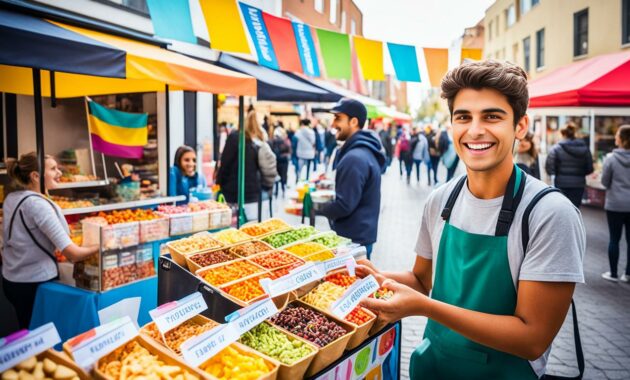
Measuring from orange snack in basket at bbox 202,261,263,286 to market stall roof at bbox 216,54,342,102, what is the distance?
3688 millimetres

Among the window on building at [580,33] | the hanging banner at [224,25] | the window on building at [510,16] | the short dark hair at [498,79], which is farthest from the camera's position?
the window on building at [510,16]

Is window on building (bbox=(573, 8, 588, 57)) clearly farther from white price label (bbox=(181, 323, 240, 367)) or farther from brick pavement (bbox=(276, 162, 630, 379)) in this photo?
white price label (bbox=(181, 323, 240, 367))

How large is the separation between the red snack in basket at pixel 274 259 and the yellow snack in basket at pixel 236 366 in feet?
3.95

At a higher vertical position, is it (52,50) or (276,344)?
(52,50)

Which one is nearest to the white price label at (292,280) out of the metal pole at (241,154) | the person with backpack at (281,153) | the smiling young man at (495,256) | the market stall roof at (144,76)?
the smiling young man at (495,256)

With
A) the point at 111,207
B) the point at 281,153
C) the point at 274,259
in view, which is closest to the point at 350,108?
the point at 274,259

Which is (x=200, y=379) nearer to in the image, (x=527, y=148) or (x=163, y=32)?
(x=163, y=32)

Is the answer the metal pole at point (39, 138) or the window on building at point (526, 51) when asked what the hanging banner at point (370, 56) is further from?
the window on building at point (526, 51)

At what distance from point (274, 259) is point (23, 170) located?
2316 mm

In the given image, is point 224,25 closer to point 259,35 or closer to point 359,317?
point 259,35

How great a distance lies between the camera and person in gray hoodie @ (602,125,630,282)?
672 centimetres

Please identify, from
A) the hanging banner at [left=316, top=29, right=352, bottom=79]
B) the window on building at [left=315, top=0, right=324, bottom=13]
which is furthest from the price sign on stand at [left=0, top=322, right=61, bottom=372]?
the window on building at [left=315, top=0, right=324, bottom=13]

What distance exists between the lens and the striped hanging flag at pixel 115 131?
693 centimetres

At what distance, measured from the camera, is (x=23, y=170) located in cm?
398
